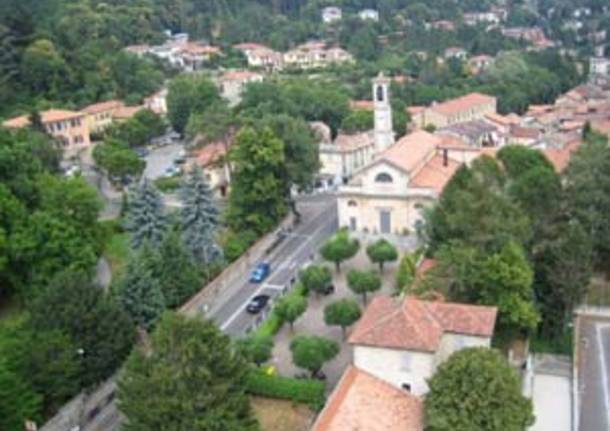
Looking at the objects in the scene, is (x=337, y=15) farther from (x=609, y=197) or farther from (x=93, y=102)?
(x=609, y=197)

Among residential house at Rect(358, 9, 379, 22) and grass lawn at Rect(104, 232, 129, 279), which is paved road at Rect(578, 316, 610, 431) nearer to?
grass lawn at Rect(104, 232, 129, 279)

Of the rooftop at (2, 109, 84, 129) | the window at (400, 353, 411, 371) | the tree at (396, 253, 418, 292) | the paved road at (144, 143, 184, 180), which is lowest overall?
the paved road at (144, 143, 184, 180)

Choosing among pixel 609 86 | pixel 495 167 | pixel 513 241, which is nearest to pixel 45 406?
pixel 513 241

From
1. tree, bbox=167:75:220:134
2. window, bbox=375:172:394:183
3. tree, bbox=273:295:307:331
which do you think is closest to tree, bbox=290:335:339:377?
tree, bbox=273:295:307:331

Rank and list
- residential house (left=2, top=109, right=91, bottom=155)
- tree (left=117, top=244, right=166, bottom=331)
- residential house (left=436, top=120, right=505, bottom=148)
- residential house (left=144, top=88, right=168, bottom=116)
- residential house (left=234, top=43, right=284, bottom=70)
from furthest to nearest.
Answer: residential house (left=234, top=43, right=284, bottom=70), residential house (left=144, top=88, right=168, bottom=116), residential house (left=436, top=120, right=505, bottom=148), residential house (left=2, top=109, right=91, bottom=155), tree (left=117, top=244, right=166, bottom=331)

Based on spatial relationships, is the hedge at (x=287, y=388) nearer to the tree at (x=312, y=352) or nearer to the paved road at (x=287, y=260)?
the tree at (x=312, y=352)

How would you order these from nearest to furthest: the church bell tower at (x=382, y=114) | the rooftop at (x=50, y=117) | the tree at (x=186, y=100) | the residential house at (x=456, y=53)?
the church bell tower at (x=382, y=114) < the rooftop at (x=50, y=117) < the tree at (x=186, y=100) < the residential house at (x=456, y=53)

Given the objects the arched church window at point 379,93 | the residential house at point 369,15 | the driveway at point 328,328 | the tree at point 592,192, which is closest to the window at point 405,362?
the driveway at point 328,328
